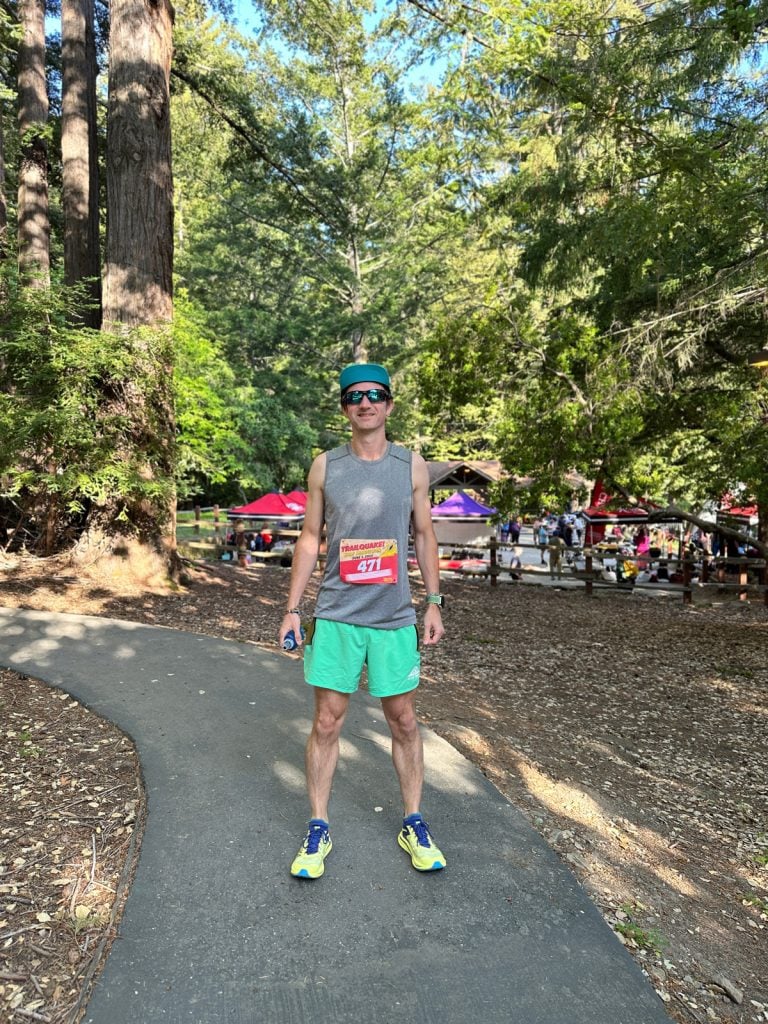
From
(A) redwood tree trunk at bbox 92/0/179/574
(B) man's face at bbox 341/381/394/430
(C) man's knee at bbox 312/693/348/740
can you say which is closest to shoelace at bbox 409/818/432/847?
(C) man's knee at bbox 312/693/348/740

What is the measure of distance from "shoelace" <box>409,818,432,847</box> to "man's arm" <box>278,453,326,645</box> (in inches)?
35.4

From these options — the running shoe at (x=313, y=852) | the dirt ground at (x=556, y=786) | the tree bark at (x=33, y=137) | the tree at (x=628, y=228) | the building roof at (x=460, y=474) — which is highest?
the tree bark at (x=33, y=137)

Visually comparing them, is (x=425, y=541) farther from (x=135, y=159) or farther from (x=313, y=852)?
(x=135, y=159)

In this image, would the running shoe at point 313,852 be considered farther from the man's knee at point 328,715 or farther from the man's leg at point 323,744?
the man's knee at point 328,715

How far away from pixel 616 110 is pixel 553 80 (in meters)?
0.76

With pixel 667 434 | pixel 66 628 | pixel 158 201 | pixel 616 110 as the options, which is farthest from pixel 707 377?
pixel 66 628

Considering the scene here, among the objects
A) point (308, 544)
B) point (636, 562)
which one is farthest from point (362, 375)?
point (636, 562)

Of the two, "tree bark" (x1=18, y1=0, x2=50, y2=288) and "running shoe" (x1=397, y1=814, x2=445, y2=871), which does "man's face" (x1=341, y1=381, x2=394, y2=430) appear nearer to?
"running shoe" (x1=397, y1=814, x2=445, y2=871)

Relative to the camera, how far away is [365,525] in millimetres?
2598

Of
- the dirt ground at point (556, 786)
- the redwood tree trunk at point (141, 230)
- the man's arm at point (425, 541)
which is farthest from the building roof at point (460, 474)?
the man's arm at point (425, 541)

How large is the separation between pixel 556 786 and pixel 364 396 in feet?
8.48

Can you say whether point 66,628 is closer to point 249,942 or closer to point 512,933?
point 249,942

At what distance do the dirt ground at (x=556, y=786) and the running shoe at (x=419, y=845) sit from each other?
0.67 feet

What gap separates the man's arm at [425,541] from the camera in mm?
2707
